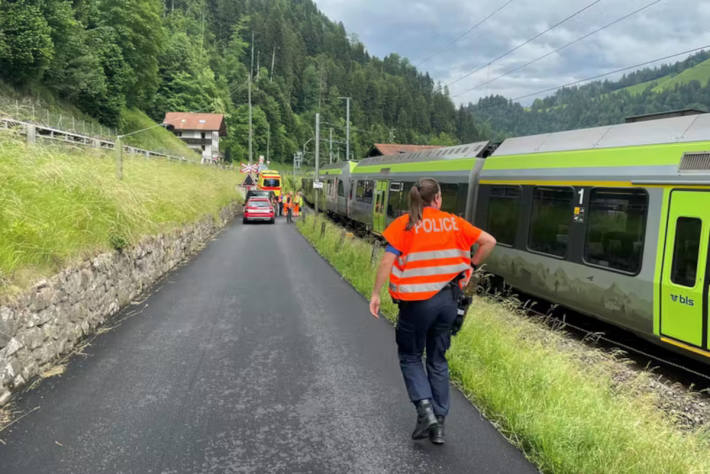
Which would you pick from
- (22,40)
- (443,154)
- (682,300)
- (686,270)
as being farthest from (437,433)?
(22,40)

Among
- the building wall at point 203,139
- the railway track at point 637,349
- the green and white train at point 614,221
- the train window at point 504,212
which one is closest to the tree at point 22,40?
the green and white train at point 614,221

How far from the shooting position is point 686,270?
5.37 m

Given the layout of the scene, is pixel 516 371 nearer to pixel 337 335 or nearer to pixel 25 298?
pixel 337 335

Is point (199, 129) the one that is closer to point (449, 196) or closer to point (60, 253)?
point (449, 196)

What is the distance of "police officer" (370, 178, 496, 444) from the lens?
3.33 metres

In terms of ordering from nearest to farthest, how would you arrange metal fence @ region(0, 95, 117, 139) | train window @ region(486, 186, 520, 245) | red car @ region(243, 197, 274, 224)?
metal fence @ region(0, 95, 117, 139) → train window @ region(486, 186, 520, 245) → red car @ region(243, 197, 274, 224)

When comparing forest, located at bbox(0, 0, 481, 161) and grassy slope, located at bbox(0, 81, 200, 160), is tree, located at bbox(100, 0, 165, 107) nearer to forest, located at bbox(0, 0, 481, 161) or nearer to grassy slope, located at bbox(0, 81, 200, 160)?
forest, located at bbox(0, 0, 481, 161)

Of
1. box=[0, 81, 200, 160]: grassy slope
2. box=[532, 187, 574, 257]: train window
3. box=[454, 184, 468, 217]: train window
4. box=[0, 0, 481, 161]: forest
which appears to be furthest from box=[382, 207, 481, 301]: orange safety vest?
box=[0, 0, 481, 161]: forest

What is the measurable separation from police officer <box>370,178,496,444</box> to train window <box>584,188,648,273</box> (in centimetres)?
376

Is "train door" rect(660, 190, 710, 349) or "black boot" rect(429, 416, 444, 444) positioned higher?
"train door" rect(660, 190, 710, 349)

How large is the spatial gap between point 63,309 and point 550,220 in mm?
7061

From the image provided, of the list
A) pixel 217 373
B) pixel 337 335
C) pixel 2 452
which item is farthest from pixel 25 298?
pixel 337 335

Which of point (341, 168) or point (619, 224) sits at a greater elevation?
point (341, 168)

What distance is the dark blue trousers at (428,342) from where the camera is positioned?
11.0 feet
